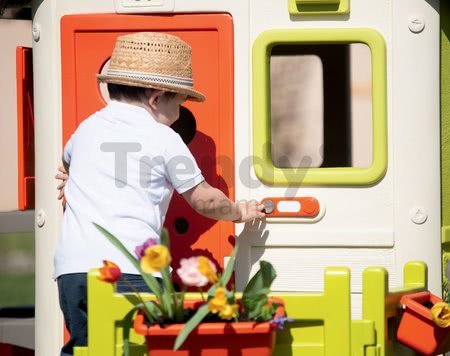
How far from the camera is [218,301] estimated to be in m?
2.83

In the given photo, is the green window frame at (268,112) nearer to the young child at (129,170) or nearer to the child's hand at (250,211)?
the child's hand at (250,211)

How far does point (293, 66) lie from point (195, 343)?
8253mm

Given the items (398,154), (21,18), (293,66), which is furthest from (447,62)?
(293,66)

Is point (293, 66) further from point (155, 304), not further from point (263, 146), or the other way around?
point (155, 304)

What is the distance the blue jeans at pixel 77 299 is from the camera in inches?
135

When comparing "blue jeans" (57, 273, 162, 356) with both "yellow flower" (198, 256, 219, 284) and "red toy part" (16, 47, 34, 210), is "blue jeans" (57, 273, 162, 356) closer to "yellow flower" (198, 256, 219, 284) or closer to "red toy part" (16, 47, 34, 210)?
"yellow flower" (198, 256, 219, 284)

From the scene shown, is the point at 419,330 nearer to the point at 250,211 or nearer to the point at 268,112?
the point at 250,211

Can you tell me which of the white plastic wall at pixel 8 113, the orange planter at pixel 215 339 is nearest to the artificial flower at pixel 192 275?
the orange planter at pixel 215 339

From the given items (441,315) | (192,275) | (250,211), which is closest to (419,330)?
(441,315)

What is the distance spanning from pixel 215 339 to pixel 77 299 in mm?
718

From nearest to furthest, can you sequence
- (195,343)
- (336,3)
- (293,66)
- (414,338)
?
(195,343), (414,338), (336,3), (293,66)

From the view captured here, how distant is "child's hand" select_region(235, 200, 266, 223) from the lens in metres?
3.69

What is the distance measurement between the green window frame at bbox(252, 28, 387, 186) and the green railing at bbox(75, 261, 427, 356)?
0.77 metres

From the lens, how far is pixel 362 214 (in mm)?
3822
